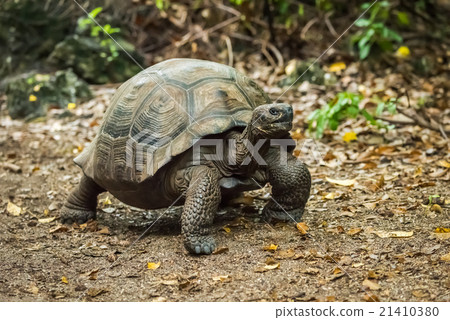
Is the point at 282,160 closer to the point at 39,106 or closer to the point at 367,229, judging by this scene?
the point at 367,229

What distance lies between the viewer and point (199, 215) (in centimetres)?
414

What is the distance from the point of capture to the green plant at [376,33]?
8.41 m

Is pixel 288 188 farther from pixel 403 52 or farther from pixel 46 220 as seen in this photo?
pixel 403 52

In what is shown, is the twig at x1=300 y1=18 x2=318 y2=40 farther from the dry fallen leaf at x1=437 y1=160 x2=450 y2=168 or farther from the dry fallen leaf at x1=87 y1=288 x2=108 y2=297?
the dry fallen leaf at x1=87 y1=288 x2=108 y2=297

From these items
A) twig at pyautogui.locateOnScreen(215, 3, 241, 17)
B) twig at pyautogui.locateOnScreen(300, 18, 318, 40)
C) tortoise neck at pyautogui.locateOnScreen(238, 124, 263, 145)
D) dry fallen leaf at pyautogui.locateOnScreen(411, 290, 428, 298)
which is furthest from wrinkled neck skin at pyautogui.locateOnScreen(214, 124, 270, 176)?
twig at pyautogui.locateOnScreen(215, 3, 241, 17)

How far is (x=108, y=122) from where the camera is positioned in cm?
482

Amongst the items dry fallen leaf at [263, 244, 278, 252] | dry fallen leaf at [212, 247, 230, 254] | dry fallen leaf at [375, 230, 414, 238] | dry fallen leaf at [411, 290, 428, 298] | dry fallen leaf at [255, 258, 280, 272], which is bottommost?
dry fallen leaf at [212, 247, 230, 254]

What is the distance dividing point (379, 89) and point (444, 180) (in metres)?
3.06

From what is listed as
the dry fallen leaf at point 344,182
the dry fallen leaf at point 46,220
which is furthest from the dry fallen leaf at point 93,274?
the dry fallen leaf at point 344,182

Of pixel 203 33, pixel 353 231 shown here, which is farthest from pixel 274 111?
pixel 203 33

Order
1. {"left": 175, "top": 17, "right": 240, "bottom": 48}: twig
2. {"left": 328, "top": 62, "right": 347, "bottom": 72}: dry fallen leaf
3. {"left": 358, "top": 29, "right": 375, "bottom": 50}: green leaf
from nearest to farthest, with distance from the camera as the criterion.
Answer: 1. {"left": 358, "top": 29, "right": 375, "bottom": 50}: green leaf
2. {"left": 328, "top": 62, "right": 347, "bottom": 72}: dry fallen leaf
3. {"left": 175, "top": 17, "right": 240, "bottom": 48}: twig

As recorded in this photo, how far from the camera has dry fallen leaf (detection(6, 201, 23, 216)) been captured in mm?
5543

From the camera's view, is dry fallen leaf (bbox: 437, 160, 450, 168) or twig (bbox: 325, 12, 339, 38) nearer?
dry fallen leaf (bbox: 437, 160, 450, 168)

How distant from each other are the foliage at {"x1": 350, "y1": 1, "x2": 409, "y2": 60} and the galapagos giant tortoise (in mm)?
4185
